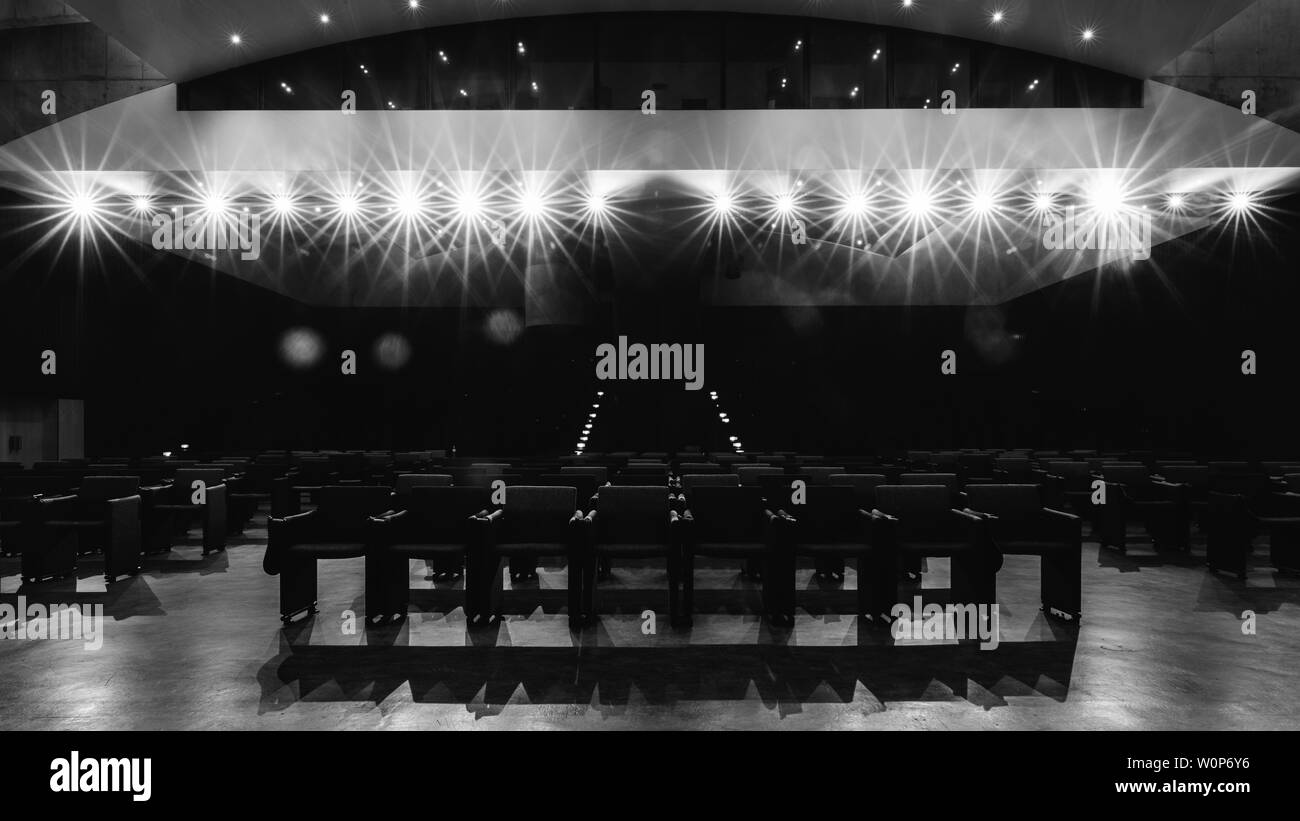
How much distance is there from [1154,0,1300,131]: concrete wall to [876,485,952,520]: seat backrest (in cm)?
917

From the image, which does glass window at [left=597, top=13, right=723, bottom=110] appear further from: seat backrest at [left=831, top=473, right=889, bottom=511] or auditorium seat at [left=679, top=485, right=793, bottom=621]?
auditorium seat at [left=679, top=485, right=793, bottom=621]

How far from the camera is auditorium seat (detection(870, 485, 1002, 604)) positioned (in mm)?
4352

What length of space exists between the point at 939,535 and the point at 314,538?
449 centimetres

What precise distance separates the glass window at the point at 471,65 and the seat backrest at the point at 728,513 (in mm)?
8157

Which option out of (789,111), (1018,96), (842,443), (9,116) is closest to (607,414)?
(842,443)

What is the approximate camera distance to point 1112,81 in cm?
1001

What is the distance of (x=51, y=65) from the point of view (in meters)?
9.22

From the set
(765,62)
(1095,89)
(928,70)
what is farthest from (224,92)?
(1095,89)

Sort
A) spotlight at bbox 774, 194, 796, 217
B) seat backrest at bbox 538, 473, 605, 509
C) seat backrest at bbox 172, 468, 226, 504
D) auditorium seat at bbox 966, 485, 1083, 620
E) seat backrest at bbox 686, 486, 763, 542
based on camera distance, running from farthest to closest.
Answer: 1. spotlight at bbox 774, 194, 796, 217
2. seat backrest at bbox 172, 468, 226, 504
3. seat backrest at bbox 538, 473, 605, 509
4. seat backrest at bbox 686, 486, 763, 542
5. auditorium seat at bbox 966, 485, 1083, 620

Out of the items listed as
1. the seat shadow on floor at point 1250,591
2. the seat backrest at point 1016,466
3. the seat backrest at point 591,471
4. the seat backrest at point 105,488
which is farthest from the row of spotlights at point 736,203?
the seat shadow on floor at point 1250,591

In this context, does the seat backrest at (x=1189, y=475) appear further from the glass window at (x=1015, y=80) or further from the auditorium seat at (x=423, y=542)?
the auditorium seat at (x=423, y=542)

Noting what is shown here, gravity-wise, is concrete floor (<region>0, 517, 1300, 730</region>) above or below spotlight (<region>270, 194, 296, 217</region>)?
below

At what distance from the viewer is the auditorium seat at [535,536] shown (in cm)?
428

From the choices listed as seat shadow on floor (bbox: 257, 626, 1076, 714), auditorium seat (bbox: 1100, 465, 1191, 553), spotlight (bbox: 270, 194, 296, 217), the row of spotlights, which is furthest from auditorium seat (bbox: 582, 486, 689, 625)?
spotlight (bbox: 270, 194, 296, 217)
